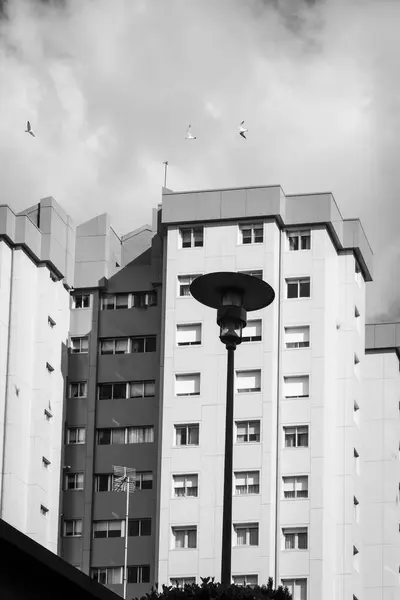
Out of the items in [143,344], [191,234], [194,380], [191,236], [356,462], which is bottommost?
[356,462]

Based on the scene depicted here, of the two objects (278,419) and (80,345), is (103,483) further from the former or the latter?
(278,419)

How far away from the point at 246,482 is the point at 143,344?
37.7 ft

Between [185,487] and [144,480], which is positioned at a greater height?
[144,480]

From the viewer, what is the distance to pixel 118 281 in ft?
273

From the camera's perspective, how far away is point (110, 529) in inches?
3071

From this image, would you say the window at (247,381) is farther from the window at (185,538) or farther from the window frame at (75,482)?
the window frame at (75,482)

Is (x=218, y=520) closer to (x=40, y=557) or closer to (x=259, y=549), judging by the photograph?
(x=259, y=549)

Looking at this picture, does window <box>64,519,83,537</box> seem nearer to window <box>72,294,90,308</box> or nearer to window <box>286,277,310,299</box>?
window <box>72,294,90,308</box>

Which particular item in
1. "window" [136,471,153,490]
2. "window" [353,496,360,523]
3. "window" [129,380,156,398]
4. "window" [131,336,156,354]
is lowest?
"window" [353,496,360,523]

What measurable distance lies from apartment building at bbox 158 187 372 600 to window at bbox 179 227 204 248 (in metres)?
0.08

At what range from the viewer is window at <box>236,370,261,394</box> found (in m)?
75.0

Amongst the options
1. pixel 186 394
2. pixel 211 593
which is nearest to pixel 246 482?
pixel 186 394

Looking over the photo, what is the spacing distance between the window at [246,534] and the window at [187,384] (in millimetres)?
7371

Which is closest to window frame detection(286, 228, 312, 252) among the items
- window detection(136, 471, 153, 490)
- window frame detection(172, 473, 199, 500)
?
window frame detection(172, 473, 199, 500)
